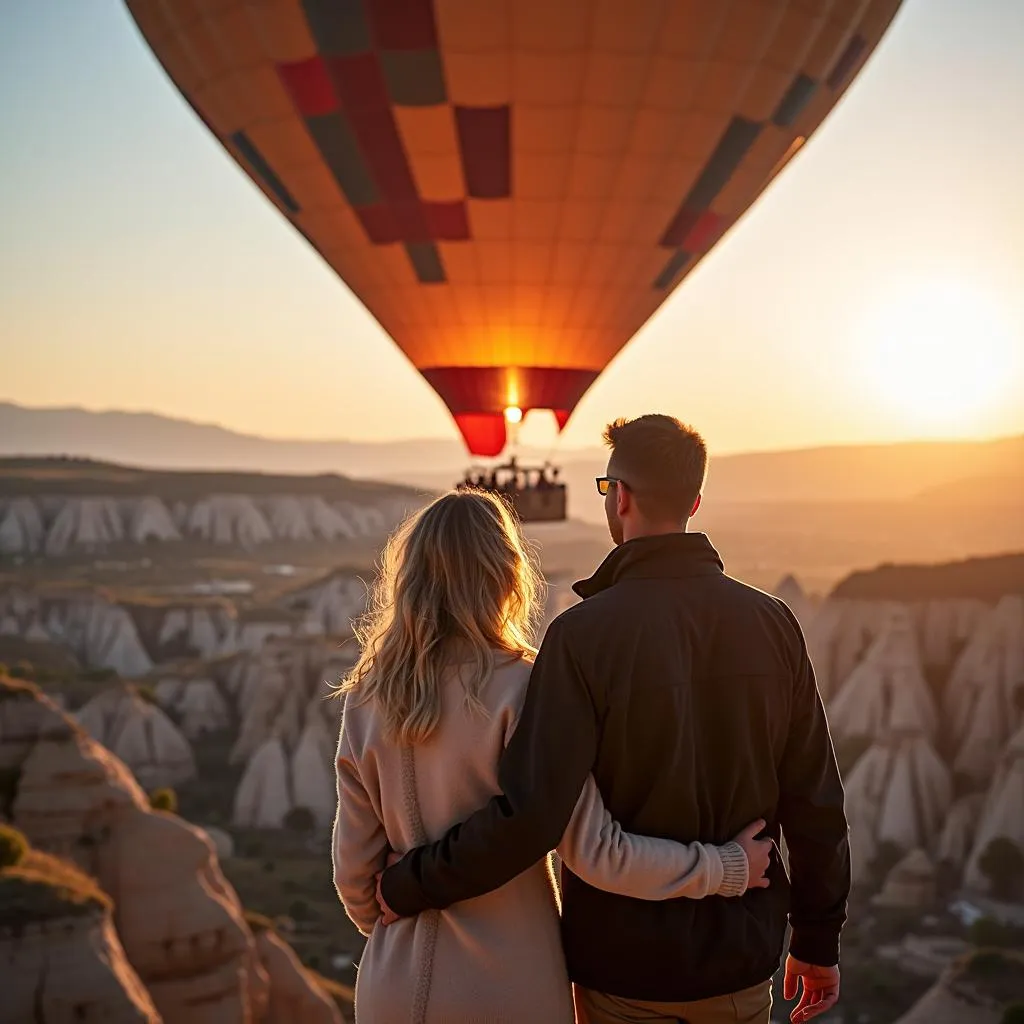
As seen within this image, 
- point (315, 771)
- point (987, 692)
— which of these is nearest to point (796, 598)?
point (987, 692)

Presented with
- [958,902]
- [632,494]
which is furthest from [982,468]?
[632,494]

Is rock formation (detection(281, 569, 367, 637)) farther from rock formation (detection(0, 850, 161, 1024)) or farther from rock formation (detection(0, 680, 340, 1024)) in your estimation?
rock formation (detection(0, 850, 161, 1024))

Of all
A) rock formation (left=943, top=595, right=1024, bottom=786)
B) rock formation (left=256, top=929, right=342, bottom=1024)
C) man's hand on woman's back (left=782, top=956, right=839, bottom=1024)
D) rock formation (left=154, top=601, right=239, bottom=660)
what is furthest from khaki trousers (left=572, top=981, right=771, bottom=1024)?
rock formation (left=154, top=601, right=239, bottom=660)

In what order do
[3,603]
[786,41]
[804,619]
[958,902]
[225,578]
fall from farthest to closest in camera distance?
[225,578]
[3,603]
[804,619]
[958,902]
[786,41]

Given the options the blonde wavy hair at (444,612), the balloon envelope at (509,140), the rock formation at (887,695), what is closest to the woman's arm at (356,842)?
the blonde wavy hair at (444,612)

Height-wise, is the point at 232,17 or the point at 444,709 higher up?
the point at 232,17

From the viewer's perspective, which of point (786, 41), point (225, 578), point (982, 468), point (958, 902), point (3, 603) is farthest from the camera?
point (982, 468)

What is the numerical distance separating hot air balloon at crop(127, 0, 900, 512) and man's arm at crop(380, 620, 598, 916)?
791 centimetres

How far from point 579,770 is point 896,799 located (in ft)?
67.9

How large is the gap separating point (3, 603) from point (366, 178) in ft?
111

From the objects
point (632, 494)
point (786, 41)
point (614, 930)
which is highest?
point (786, 41)

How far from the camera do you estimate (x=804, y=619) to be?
31.8 m

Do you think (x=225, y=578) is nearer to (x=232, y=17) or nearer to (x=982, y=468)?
(x=982, y=468)

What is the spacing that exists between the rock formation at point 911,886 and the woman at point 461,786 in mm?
18230
